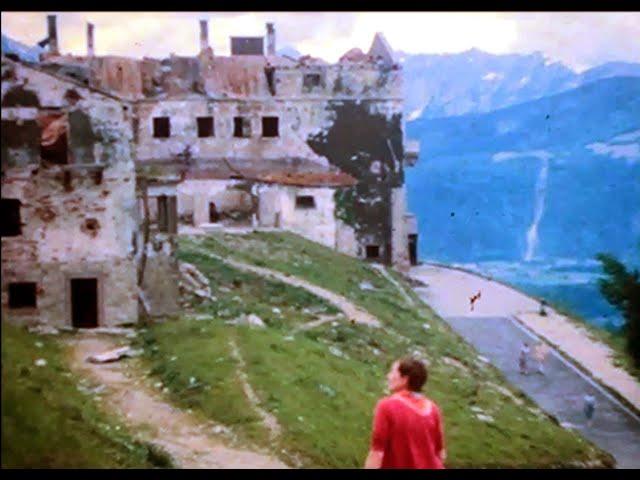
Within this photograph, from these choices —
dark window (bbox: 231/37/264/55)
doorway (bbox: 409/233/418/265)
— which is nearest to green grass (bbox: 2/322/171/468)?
dark window (bbox: 231/37/264/55)

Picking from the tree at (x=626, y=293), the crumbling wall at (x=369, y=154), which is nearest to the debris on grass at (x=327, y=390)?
the tree at (x=626, y=293)

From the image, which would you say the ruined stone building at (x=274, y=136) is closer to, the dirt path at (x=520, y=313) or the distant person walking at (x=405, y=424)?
the dirt path at (x=520, y=313)

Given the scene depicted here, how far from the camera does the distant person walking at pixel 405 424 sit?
20.6 feet

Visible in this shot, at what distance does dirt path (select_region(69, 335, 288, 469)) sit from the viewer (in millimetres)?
10656

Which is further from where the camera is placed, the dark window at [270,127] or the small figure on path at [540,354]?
the dark window at [270,127]

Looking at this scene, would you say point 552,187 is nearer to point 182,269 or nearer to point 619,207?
point 619,207

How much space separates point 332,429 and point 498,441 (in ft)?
8.97

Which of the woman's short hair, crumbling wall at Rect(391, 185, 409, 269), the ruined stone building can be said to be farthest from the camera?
crumbling wall at Rect(391, 185, 409, 269)

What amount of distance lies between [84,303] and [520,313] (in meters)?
15.1

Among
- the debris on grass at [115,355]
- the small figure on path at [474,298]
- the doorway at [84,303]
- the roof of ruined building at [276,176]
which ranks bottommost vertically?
the small figure on path at [474,298]

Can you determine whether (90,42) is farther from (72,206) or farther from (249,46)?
(72,206)

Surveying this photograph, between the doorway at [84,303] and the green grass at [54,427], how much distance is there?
9.93 feet

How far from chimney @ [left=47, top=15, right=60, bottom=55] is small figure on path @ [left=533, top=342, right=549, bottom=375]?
1635cm

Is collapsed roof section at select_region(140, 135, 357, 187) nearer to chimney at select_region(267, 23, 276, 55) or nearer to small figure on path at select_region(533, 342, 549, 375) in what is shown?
chimney at select_region(267, 23, 276, 55)
